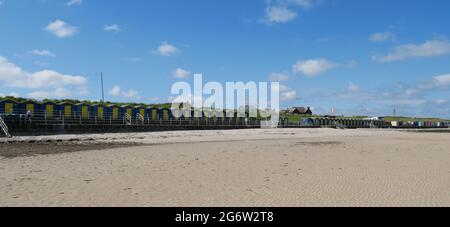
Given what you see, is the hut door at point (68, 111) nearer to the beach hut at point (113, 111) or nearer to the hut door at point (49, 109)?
the hut door at point (49, 109)

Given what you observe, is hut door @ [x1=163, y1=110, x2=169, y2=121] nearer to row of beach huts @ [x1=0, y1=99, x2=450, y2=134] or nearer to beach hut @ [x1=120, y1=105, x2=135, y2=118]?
row of beach huts @ [x1=0, y1=99, x2=450, y2=134]

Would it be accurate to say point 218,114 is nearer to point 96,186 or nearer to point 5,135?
point 5,135

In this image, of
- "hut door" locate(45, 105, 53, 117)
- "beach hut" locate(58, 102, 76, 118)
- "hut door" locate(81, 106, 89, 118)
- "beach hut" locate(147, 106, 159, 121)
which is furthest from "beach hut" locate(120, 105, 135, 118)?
"hut door" locate(45, 105, 53, 117)

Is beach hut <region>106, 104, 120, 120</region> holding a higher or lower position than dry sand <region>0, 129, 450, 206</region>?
higher

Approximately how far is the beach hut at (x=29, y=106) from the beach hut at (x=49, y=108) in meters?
0.58

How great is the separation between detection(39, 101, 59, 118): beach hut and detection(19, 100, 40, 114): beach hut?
1.89ft

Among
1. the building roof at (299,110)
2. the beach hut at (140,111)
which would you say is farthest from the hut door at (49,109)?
the building roof at (299,110)

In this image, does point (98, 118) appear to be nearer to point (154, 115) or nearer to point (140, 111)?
point (140, 111)

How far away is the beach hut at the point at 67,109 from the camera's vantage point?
1734 inches

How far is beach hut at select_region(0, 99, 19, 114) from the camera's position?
3819 cm

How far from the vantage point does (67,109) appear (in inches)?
1766

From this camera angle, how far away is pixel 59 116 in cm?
4128
